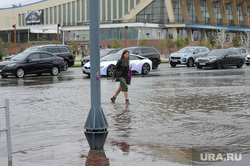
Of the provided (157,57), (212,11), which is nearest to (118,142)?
(157,57)

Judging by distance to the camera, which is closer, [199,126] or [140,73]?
[199,126]

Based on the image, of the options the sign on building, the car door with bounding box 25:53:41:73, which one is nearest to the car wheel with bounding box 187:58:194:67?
the car door with bounding box 25:53:41:73

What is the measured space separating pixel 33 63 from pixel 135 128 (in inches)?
720

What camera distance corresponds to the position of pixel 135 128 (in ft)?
30.4

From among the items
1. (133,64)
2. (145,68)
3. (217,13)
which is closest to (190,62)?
(145,68)

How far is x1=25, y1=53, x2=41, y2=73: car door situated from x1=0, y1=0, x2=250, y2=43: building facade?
58.9 m

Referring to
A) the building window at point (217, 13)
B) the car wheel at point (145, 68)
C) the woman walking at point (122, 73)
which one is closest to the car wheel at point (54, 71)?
the car wheel at point (145, 68)

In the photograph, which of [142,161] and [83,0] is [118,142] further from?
[83,0]

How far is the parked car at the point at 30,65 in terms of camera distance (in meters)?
25.7

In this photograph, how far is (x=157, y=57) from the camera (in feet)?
114

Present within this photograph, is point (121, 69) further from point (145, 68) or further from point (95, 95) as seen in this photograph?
point (145, 68)

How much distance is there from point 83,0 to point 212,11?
30.8m

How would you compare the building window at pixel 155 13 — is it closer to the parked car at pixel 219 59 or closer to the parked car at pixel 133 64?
the parked car at pixel 219 59

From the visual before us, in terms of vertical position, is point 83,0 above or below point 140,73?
above
